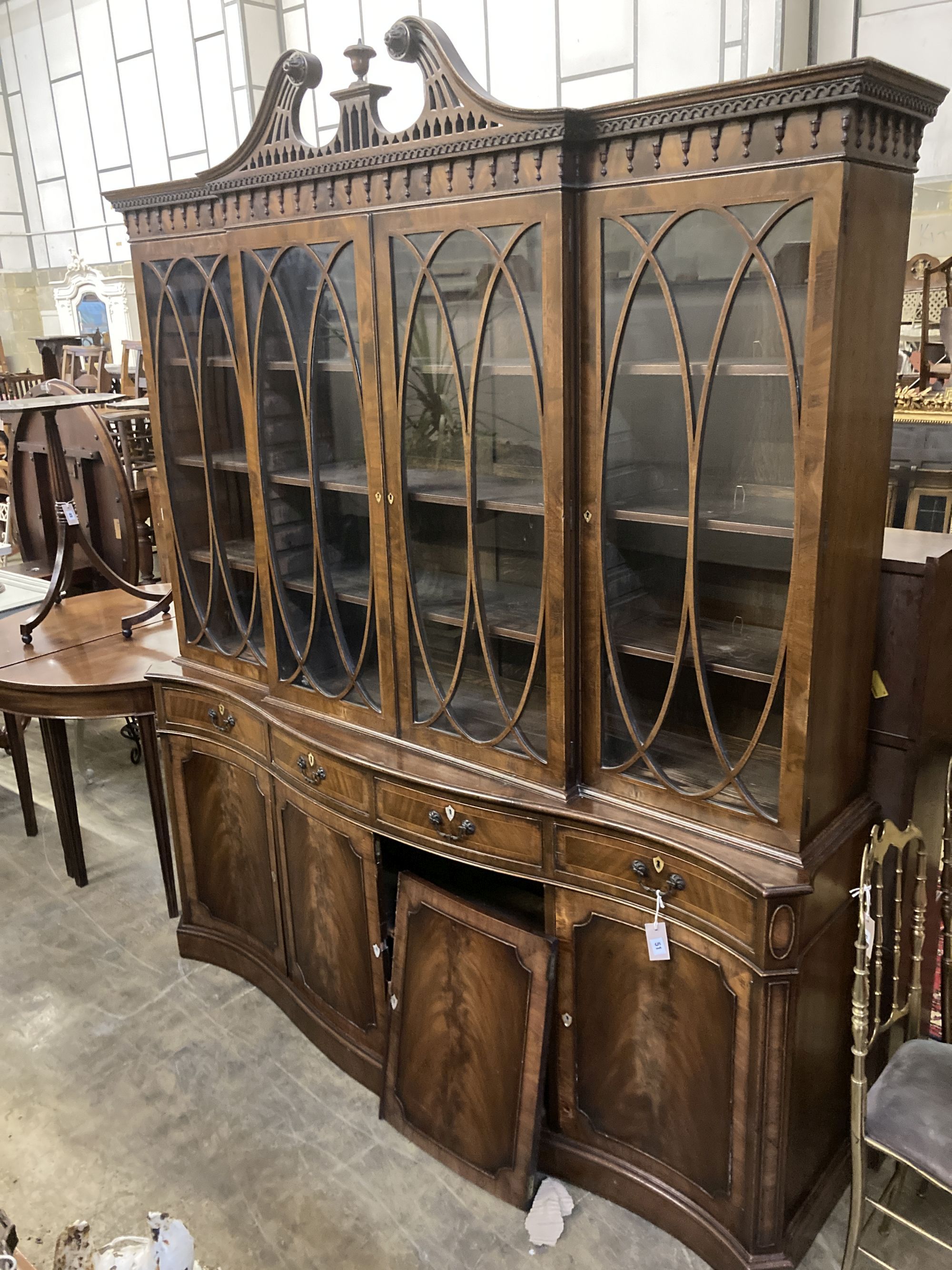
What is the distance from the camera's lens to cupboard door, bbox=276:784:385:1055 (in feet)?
7.38

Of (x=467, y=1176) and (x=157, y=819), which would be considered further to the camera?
(x=157, y=819)

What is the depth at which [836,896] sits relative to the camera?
5.86 ft

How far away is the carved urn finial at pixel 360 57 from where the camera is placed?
1787 millimetres

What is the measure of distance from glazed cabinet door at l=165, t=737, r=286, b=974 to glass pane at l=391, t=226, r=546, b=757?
0.73m

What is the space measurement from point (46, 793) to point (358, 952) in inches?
88.0

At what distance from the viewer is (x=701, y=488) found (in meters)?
1.59

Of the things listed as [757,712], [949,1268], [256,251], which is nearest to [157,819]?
[256,251]

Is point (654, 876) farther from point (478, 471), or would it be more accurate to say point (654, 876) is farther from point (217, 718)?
point (217, 718)

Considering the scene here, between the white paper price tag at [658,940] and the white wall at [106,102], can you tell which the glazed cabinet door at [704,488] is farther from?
the white wall at [106,102]

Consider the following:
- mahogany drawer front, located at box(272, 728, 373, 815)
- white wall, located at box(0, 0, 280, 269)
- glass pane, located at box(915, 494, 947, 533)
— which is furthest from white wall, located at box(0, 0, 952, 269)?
mahogany drawer front, located at box(272, 728, 373, 815)

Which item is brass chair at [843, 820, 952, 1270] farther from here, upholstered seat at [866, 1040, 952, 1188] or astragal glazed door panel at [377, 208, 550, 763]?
astragal glazed door panel at [377, 208, 550, 763]

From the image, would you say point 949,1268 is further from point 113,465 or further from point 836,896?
point 113,465

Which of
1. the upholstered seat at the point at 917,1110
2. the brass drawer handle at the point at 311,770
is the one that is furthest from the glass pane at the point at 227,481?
the upholstered seat at the point at 917,1110

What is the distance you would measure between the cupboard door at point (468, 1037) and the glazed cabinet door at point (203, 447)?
852 millimetres
